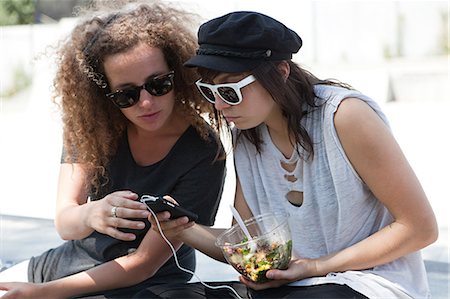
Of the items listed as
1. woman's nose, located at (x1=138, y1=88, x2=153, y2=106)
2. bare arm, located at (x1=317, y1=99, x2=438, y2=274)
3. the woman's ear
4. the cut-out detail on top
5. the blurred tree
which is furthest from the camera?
the blurred tree

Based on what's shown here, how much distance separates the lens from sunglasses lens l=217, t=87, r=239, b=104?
2039mm

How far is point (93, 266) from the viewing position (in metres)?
2.50

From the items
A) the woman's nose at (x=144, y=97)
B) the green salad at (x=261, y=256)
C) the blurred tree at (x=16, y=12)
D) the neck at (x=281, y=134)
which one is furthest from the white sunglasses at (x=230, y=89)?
the blurred tree at (x=16, y=12)

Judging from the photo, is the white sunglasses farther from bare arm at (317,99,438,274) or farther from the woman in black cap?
bare arm at (317,99,438,274)

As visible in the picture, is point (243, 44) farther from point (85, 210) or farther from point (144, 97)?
point (85, 210)

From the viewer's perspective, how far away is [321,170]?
2123 millimetres

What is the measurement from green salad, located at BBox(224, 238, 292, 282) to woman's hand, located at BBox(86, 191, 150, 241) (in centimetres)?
27

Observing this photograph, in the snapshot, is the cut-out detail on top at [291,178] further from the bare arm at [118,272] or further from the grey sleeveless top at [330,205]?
the bare arm at [118,272]

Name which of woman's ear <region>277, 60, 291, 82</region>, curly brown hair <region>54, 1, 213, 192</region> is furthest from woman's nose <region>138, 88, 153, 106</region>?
woman's ear <region>277, 60, 291, 82</region>

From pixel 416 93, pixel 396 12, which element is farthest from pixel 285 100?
pixel 396 12

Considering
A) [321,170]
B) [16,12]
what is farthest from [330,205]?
[16,12]

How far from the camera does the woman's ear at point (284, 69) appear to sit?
82.1 inches

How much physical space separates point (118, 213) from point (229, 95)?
0.47 meters

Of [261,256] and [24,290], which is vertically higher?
[261,256]
